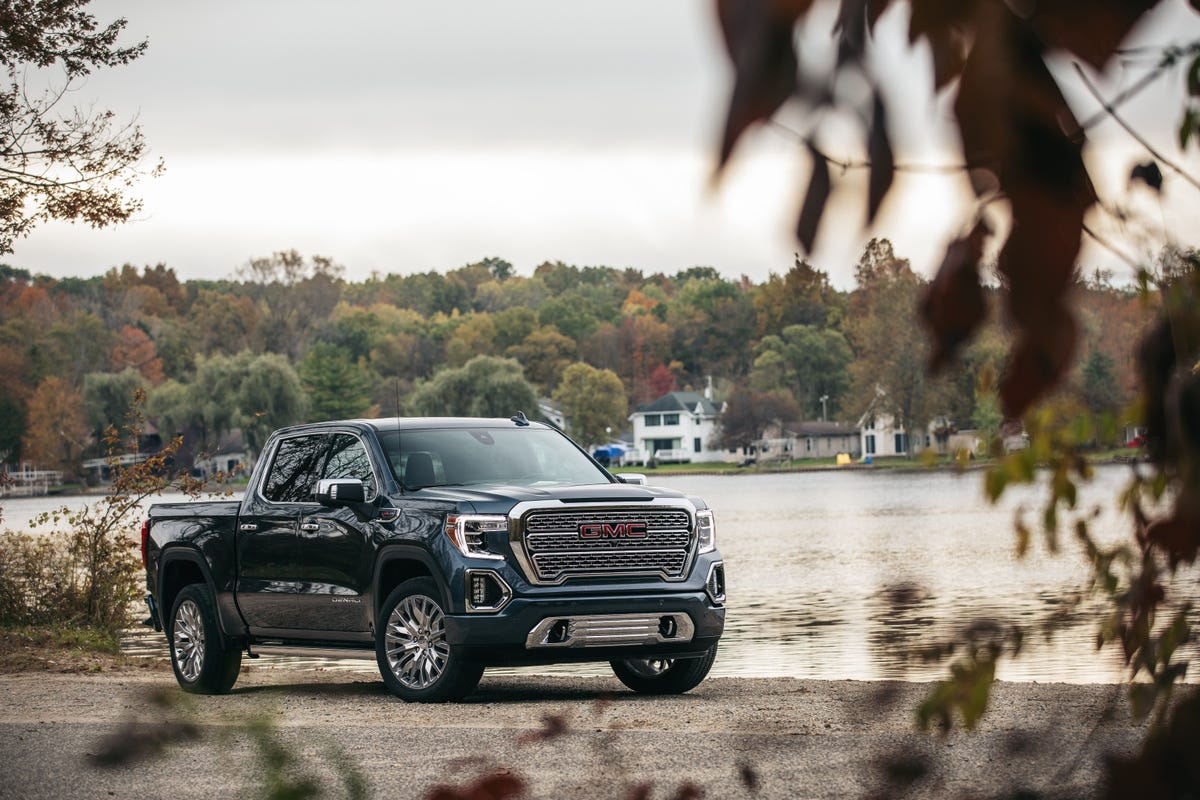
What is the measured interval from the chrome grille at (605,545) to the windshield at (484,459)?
2.84 feet

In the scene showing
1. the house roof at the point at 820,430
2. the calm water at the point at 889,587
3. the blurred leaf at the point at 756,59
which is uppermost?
the house roof at the point at 820,430

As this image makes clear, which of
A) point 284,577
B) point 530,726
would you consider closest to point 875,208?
point 530,726

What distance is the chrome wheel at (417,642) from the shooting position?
11453 mm

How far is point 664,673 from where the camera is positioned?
500 inches

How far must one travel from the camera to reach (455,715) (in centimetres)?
1085

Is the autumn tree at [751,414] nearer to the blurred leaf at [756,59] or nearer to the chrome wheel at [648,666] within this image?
the chrome wheel at [648,666]

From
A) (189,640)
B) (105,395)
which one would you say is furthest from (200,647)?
(105,395)

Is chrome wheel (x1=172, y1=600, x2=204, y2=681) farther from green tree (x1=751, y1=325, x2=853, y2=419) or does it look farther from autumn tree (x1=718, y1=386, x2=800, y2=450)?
green tree (x1=751, y1=325, x2=853, y2=419)

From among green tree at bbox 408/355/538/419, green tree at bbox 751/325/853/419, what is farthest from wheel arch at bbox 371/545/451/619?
green tree at bbox 751/325/853/419

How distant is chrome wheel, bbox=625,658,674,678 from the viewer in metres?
12.7

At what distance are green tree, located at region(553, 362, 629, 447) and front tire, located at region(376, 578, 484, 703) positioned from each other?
15179 cm

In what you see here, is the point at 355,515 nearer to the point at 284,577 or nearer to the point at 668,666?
the point at 284,577

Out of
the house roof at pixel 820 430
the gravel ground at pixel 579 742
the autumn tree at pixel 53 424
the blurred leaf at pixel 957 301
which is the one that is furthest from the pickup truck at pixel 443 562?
the house roof at pixel 820 430

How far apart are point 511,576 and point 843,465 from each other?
148130 millimetres
